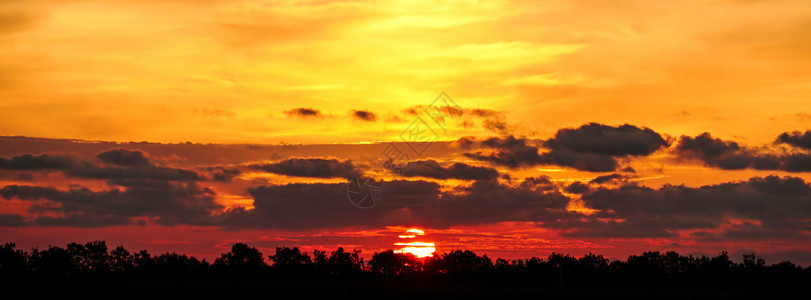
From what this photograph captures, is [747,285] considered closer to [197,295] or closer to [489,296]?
[489,296]

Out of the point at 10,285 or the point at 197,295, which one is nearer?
the point at 197,295

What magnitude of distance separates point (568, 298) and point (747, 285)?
3146 inches

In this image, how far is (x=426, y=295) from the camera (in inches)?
5374

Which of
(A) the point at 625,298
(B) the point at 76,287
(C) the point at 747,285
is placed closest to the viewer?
(A) the point at 625,298

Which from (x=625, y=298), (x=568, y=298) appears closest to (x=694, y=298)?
(x=625, y=298)

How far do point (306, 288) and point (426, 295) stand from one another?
20102mm

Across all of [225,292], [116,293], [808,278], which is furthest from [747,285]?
[116,293]

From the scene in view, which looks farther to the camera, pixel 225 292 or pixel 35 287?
pixel 35 287

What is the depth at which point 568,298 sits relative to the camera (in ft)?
445

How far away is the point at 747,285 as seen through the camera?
195 metres

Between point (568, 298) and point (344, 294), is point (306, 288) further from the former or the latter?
point (568, 298)

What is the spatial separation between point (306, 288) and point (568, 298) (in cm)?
4250

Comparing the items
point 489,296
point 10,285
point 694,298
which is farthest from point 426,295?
point 10,285

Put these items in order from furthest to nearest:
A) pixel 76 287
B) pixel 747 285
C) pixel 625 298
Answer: pixel 747 285 < pixel 76 287 < pixel 625 298
